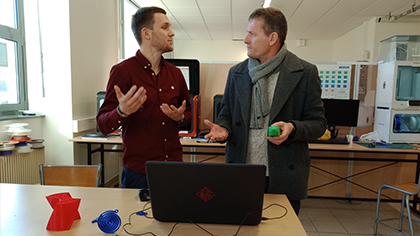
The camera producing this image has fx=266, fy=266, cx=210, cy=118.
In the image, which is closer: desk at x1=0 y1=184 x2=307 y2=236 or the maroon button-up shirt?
desk at x1=0 y1=184 x2=307 y2=236

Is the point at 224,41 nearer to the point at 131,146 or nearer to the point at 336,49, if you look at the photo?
the point at 336,49

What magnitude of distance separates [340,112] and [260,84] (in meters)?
2.30

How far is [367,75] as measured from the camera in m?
3.44

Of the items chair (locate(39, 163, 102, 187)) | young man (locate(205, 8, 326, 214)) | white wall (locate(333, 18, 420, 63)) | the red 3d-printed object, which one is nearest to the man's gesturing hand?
young man (locate(205, 8, 326, 214))

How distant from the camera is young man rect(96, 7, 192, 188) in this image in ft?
4.49

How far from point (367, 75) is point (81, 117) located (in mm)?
3603

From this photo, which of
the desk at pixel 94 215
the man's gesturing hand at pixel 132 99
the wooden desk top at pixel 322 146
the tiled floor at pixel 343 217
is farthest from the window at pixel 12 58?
the tiled floor at pixel 343 217

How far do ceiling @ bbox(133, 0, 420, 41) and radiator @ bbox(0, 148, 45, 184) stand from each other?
3689mm

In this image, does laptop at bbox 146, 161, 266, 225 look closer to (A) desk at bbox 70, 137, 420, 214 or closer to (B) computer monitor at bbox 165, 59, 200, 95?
(A) desk at bbox 70, 137, 420, 214

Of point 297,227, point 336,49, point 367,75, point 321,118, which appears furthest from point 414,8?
point 297,227

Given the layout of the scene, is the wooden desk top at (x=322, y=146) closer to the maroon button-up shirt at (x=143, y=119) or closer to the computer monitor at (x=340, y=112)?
the computer monitor at (x=340, y=112)

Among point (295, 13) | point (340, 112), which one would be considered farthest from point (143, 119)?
point (295, 13)

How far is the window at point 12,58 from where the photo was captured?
2.57 metres

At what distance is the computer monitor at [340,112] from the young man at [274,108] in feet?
6.82
